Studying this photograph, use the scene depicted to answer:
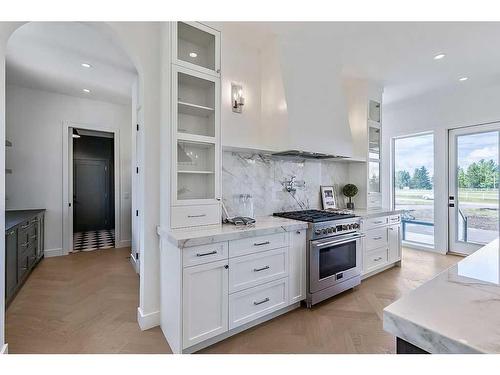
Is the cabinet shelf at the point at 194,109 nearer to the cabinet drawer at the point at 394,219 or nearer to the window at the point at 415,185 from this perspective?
the cabinet drawer at the point at 394,219

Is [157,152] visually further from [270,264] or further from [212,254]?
[270,264]

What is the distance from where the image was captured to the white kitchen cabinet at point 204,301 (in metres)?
1.76

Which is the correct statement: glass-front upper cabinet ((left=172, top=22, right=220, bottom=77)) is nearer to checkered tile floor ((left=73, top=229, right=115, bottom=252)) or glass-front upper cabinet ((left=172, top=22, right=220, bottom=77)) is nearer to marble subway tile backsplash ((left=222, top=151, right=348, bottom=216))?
marble subway tile backsplash ((left=222, top=151, right=348, bottom=216))

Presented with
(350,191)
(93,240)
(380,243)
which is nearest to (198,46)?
(350,191)

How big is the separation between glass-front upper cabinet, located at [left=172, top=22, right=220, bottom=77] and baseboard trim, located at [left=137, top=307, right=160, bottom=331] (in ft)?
7.08

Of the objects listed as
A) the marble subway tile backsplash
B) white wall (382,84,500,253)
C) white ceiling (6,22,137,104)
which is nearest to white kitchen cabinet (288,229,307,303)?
the marble subway tile backsplash

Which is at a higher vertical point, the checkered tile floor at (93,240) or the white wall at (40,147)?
the white wall at (40,147)

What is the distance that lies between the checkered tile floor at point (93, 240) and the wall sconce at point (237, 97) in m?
3.97

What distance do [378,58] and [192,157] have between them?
268 centimetres

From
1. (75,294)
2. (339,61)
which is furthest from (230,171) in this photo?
(75,294)

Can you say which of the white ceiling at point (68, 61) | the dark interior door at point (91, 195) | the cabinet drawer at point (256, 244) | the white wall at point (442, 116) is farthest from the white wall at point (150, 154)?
the dark interior door at point (91, 195)

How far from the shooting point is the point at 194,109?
2.28m

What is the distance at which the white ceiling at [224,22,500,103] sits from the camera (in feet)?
8.16

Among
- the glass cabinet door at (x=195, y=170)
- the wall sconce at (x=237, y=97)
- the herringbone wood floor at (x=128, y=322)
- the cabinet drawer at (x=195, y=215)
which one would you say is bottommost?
the herringbone wood floor at (x=128, y=322)
